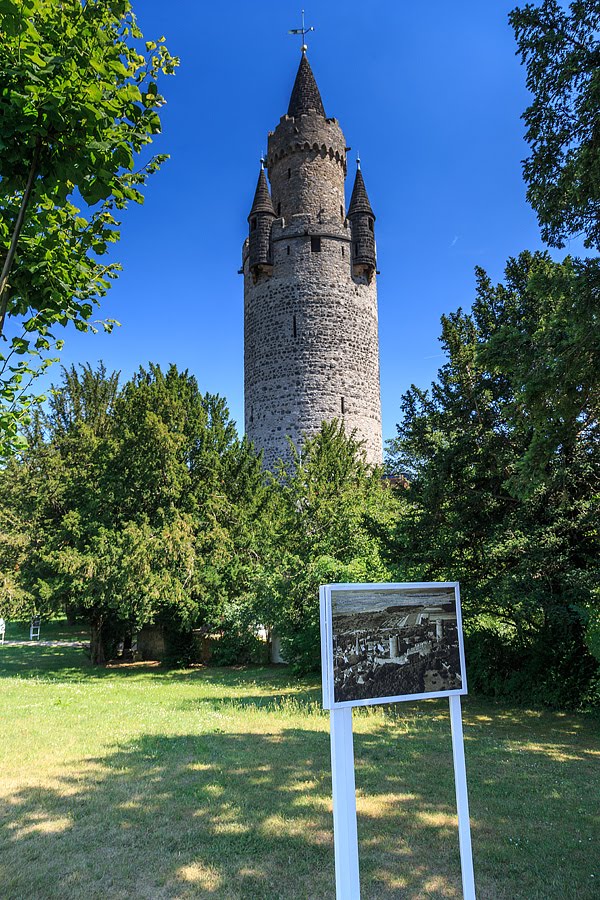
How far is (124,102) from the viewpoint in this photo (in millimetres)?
3871

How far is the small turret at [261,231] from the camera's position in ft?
89.4

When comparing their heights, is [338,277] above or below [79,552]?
above

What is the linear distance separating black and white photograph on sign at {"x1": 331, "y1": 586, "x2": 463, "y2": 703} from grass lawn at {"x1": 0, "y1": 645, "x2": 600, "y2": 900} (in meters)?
1.49

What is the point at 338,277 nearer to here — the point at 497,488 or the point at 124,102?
the point at 497,488

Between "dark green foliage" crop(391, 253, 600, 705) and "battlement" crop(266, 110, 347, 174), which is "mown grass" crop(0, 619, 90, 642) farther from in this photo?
"battlement" crop(266, 110, 347, 174)

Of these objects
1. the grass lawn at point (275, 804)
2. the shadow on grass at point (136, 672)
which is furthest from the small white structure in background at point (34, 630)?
the grass lawn at point (275, 804)

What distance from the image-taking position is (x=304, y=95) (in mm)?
29547

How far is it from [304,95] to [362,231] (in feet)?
26.8

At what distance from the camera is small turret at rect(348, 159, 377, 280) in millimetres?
27703

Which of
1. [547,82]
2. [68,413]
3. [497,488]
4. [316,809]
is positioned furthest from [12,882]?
[68,413]

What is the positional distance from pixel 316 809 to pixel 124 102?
635 centimetres

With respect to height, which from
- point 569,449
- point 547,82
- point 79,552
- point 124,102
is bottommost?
point 79,552

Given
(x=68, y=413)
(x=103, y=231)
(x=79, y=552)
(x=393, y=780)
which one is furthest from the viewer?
(x=68, y=413)

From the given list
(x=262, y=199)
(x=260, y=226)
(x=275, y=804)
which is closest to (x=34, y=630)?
(x=260, y=226)
